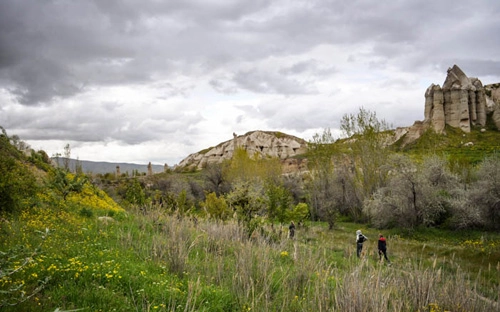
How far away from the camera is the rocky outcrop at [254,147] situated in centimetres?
11725

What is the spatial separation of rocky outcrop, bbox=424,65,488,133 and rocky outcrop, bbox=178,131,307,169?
143ft

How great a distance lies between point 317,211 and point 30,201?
32291 mm

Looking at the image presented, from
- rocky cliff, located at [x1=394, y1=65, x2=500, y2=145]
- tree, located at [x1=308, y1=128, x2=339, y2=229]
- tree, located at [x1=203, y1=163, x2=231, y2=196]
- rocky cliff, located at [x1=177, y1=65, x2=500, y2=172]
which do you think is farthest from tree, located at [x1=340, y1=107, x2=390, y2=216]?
rocky cliff, located at [x1=394, y1=65, x2=500, y2=145]

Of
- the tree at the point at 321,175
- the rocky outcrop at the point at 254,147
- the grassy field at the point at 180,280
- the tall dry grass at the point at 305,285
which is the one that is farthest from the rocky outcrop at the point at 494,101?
the grassy field at the point at 180,280

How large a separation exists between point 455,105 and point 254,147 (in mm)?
61936

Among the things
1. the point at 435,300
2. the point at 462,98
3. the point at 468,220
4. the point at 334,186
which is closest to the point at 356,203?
the point at 334,186

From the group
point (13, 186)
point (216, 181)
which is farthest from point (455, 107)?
point (13, 186)

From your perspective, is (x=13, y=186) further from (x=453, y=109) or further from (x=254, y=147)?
(x=254, y=147)

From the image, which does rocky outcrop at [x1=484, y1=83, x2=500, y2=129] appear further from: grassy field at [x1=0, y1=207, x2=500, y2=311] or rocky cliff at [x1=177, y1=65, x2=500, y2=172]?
grassy field at [x1=0, y1=207, x2=500, y2=311]

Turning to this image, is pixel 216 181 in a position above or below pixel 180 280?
above

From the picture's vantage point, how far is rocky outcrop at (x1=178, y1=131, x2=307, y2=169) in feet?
385

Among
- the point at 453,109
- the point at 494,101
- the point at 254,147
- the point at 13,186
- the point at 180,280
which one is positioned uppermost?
the point at 494,101

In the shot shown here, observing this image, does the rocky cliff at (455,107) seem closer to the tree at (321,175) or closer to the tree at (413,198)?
the tree at (321,175)

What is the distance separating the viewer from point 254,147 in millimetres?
118625
